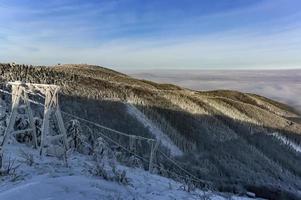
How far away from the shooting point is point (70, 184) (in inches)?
399

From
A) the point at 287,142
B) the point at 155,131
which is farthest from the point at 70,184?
the point at 287,142

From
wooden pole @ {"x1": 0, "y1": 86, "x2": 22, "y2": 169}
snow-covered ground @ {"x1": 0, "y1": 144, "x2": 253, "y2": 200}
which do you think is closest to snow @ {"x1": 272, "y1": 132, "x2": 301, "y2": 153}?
snow-covered ground @ {"x1": 0, "y1": 144, "x2": 253, "y2": 200}

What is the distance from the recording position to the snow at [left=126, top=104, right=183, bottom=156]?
35494 millimetres

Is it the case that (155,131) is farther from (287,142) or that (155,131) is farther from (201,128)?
(287,142)

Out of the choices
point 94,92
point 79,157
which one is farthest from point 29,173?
point 94,92

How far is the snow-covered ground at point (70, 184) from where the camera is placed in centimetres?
956

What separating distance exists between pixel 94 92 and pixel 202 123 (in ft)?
33.3

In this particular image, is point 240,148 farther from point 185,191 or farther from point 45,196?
point 45,196

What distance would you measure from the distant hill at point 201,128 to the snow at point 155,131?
1.23ft

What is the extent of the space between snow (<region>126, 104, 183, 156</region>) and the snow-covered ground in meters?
21.4

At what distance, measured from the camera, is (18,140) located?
16000 millimetres

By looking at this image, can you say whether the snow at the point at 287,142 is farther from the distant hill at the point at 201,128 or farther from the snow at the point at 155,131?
the snow at the point at 155,131

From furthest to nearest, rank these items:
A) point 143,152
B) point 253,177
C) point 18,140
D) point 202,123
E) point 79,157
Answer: point 202,123 → point 253,177 → point 143,152 → point 18,140 → point 79,157

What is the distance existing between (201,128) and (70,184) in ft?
108
